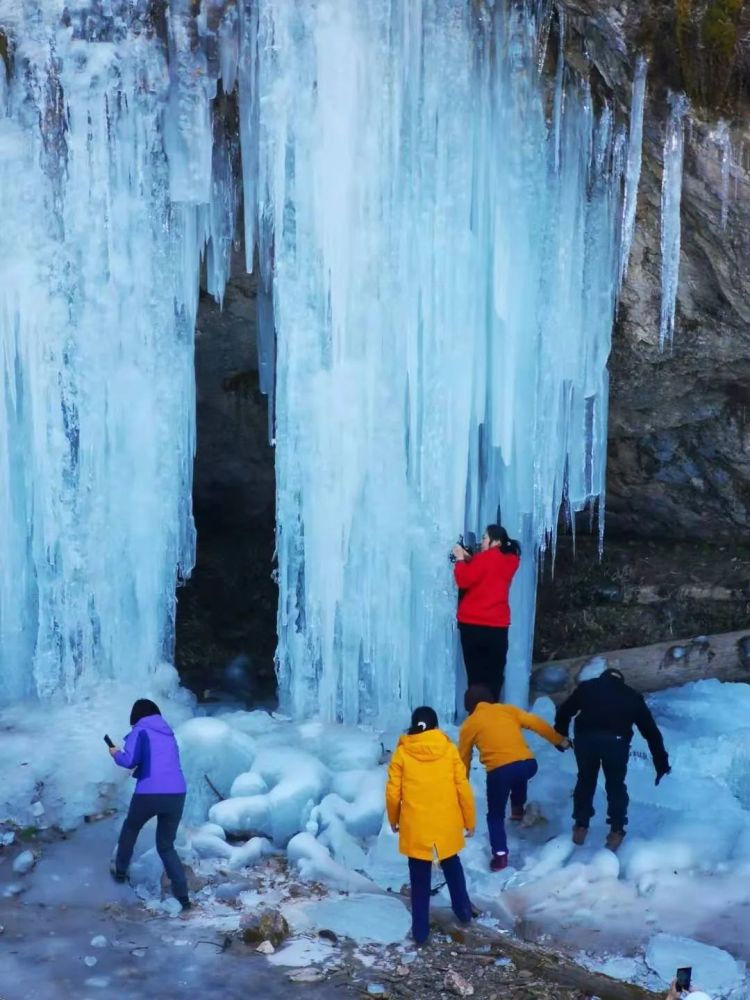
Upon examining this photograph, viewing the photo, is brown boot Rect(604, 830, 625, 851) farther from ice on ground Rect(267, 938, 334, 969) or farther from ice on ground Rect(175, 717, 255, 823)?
ice on ground Rect(175, 717, 255, 823)

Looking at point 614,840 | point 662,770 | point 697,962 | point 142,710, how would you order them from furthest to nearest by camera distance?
1. point 662,770
2. point 614,840
3. point 142,710
4. point 697,962

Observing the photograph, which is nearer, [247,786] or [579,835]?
[579,835]

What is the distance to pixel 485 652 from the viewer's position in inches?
351

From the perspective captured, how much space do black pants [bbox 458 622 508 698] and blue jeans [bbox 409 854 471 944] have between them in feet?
8.34

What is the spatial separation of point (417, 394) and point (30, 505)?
2.74m

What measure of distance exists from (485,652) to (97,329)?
11.1 ft

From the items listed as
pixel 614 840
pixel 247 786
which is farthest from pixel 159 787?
pixel 614 840

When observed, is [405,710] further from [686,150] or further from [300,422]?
[686,150]

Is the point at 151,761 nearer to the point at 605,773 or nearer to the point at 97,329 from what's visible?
the point at 605,773

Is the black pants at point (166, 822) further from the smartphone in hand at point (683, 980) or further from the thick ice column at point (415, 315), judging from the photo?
the smartphone in hand at point (683, 980)

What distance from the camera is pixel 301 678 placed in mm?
9203

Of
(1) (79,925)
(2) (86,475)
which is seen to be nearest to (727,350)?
(2) (86,475)

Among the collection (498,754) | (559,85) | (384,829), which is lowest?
(384,829)

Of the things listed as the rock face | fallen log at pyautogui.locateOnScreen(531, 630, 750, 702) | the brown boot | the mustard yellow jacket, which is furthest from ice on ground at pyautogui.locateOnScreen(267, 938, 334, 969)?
the rock face
